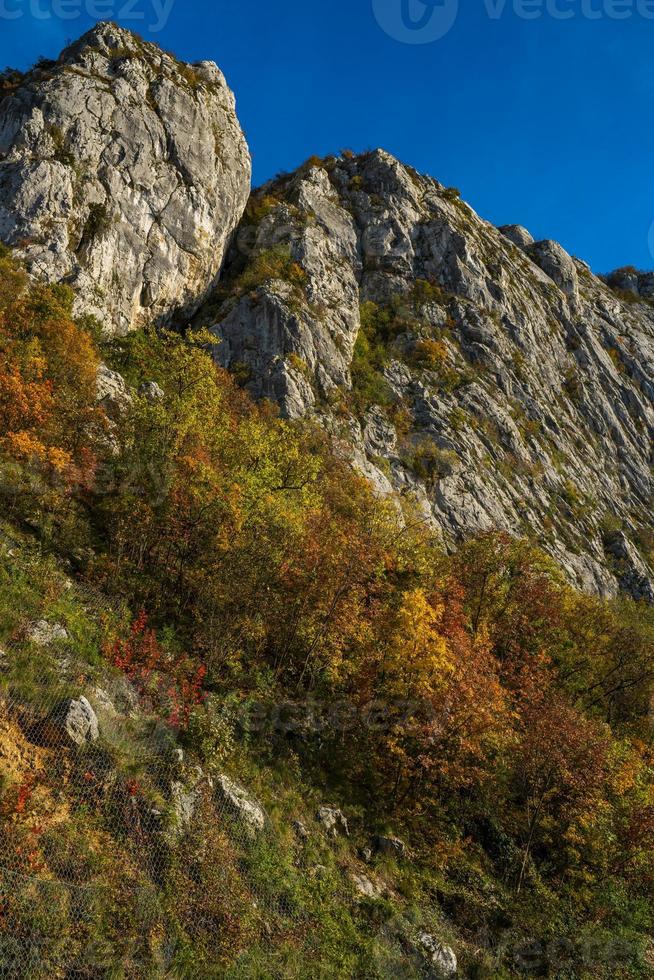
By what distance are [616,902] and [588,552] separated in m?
42.4

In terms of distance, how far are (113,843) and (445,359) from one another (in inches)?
2235

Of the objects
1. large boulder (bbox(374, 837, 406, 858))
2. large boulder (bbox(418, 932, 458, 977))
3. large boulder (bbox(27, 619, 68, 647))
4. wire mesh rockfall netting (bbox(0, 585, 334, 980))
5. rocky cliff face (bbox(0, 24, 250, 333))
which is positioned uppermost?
rocky cliff face (bbox(0, 24, 250, 333))

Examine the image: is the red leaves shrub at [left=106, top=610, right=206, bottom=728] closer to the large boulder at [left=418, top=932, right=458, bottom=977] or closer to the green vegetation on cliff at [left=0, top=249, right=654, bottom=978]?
the green vegetation on cliff at [left=0, top=249, right=654, bottom=978]

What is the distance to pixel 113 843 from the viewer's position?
969 cm

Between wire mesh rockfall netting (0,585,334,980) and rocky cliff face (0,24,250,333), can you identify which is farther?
rocky cliff face (0,24,250,333)

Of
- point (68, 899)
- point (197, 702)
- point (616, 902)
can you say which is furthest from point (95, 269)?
point (616, 902)

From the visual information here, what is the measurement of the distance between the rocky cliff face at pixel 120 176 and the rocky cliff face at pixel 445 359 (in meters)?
5.53

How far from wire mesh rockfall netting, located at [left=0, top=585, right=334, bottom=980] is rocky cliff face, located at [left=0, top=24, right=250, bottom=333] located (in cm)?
3529

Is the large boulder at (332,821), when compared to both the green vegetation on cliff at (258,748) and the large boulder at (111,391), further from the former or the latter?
the large boulder at (111,391)

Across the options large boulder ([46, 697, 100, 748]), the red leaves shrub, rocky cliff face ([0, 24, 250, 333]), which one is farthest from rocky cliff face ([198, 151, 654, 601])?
large boulder ([46, 697, 100, 748])

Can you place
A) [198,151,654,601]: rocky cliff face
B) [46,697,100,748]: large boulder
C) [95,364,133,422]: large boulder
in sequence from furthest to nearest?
[198,151,654,601]: rocky cliff face
[95,364,133,422]: large boulder
[46,697,100,748]: large boulder

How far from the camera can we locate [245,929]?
400 inches

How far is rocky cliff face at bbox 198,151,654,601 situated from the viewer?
48.9m

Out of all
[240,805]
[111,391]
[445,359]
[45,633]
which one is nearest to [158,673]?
[45,633]
